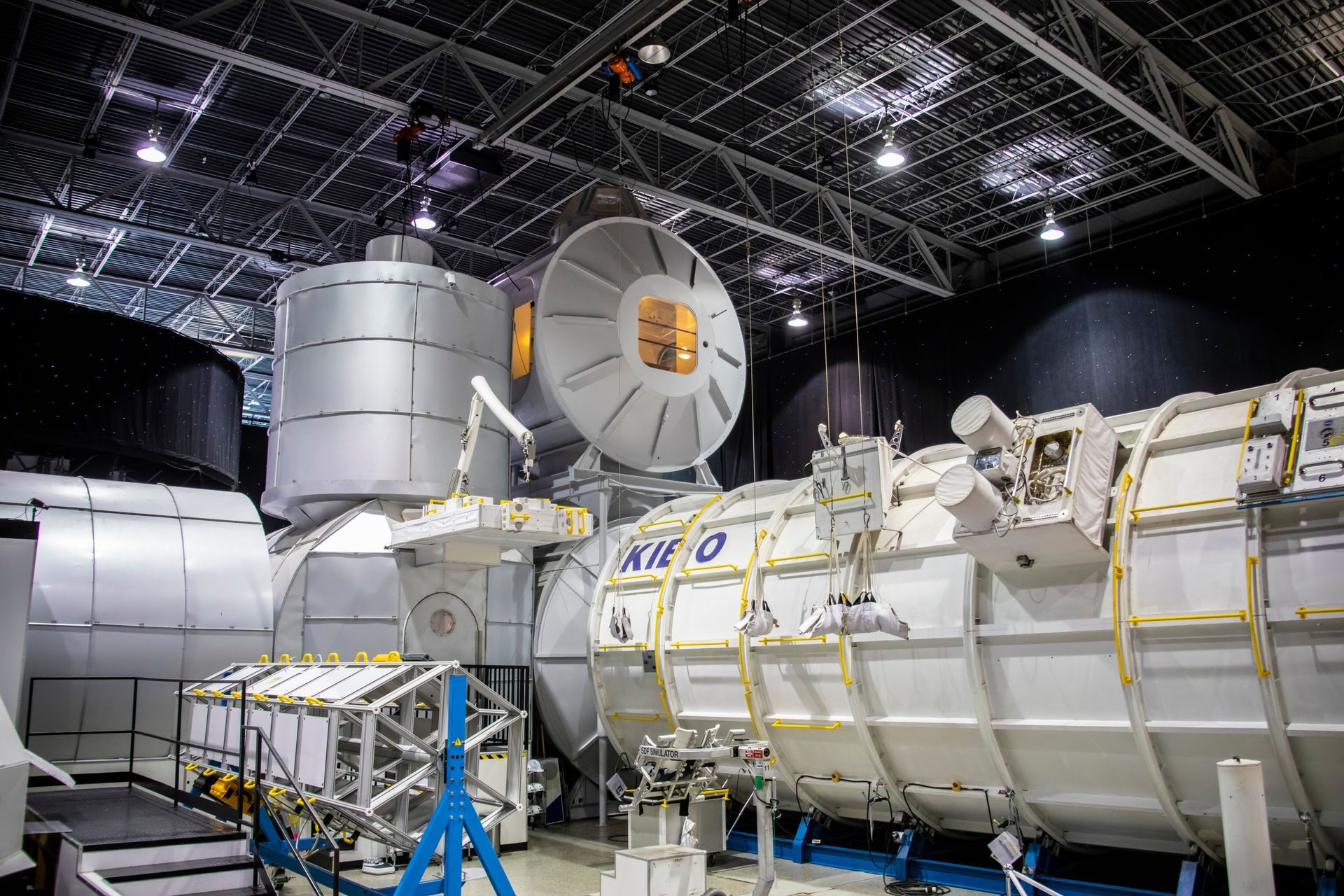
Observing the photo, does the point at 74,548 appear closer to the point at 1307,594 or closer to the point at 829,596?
the point at 829,596

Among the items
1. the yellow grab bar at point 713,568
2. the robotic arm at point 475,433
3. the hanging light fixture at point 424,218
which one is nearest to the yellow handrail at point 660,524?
the yellow grab bar at point 713,568

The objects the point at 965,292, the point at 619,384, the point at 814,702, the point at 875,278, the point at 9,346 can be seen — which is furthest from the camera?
the point at 875,278

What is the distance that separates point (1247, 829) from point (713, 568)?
6813 millimetres

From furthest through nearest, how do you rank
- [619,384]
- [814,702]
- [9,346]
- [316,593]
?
[9,346]
[619,384]
[316,593]
[814,702]

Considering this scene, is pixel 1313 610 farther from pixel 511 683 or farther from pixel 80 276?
pixel 80 276

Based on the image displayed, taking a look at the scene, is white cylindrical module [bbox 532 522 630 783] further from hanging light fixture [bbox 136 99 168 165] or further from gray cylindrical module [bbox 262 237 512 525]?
hanging light fixture [bbox 136 99 168 165]

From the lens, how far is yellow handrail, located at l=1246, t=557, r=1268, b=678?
24.4 ft

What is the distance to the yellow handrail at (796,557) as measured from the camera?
10750mm

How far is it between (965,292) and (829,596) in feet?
49.1

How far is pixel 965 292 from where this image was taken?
22.8 meters

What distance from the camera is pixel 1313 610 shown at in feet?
23.9

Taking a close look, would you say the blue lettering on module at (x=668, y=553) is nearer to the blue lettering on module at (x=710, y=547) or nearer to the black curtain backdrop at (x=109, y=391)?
the blue lettering on module at (x=710, y=547)

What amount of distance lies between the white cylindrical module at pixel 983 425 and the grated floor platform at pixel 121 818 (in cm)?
710

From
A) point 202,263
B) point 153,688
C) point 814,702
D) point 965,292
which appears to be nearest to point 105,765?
point 153,688
